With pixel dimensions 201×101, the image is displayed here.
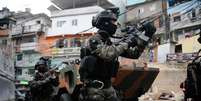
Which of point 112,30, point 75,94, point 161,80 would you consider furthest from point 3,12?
point 112,30

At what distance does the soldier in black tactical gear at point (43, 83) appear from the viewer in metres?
8.95

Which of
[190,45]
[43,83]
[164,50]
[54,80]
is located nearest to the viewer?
[43,83]

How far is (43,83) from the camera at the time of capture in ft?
29.1

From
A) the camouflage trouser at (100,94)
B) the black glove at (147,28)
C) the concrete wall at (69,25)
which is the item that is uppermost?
the concrete wall at (69,25)

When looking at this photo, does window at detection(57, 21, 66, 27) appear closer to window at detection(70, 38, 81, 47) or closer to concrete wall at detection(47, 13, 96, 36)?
concrete wall at detection(47, 13, 96, 36)

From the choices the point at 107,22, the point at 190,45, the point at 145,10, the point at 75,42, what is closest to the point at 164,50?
the point at 190,45

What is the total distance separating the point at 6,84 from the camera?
27.6 ft

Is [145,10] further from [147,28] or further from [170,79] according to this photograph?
[147,28]

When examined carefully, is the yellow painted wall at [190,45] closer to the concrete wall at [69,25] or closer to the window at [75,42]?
the window at [75,42]

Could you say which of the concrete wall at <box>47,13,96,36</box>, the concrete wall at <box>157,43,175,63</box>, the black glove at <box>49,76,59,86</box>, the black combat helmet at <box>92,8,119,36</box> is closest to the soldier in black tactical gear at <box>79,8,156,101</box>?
the black combat helmet at <box>92,8,119,36</box>

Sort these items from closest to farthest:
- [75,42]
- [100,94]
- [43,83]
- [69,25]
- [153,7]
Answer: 1. [100,94]
2. [43,83]
3. [75,42]
4. [69,25]
5. [153,7]

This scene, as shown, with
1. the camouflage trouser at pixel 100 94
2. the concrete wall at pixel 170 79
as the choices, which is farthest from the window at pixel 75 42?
the camouflage trouser at pixel 100 94

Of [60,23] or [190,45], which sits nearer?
[190,45]

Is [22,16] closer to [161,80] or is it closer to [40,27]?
[40,27]
